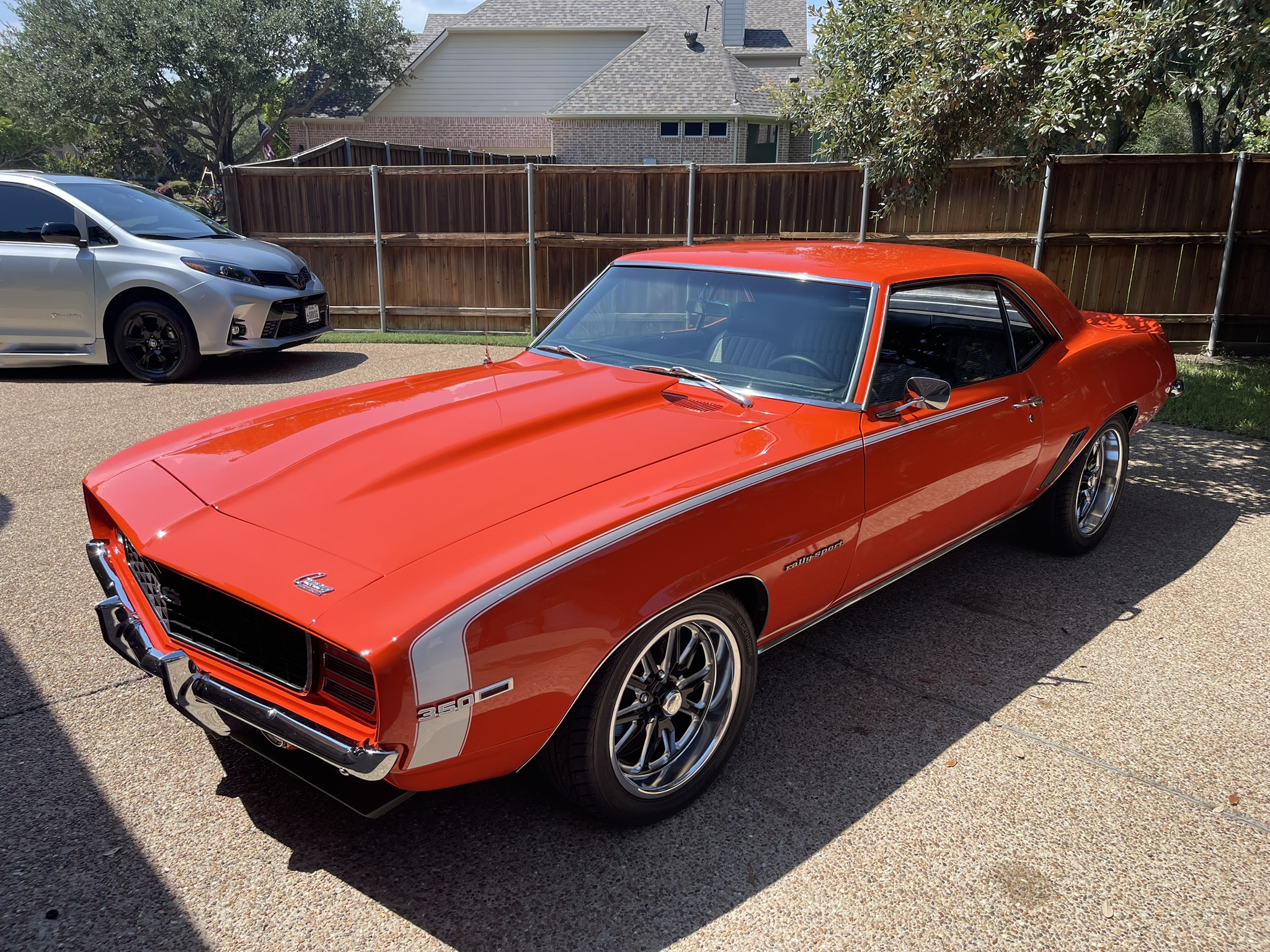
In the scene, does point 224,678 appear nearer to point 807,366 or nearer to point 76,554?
point 807,366

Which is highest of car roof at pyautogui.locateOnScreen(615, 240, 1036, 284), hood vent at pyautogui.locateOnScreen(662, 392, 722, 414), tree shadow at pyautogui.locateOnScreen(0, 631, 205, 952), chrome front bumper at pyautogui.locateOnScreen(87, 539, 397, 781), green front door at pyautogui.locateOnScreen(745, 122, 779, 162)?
green front door at pyautogui.locateOnScreen(745, 122, 779, 162)

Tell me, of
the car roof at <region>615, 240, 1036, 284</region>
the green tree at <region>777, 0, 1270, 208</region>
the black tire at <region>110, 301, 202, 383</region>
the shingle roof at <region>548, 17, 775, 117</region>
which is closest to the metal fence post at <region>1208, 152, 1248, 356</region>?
the green tree at <region>777, 0, 1270, 208</region>

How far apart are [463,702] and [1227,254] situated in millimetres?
11074

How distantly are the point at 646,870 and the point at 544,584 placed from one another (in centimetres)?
90

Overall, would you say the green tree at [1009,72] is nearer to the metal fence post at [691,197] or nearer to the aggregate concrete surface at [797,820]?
the metal fence post at [691,197]

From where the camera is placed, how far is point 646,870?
257cm

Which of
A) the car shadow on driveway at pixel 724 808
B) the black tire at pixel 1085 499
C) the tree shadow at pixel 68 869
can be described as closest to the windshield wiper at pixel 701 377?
the car shadow on driveway at pixel 724 808

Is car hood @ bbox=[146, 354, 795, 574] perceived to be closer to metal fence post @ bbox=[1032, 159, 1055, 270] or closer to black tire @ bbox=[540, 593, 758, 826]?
black tire @ bbox=[540, 593, 758, 826]

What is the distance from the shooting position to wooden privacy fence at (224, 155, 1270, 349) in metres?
10.4

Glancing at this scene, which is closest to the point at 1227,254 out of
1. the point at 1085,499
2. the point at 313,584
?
the point at 1085,499

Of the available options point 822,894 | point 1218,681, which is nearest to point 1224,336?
point 1218,681

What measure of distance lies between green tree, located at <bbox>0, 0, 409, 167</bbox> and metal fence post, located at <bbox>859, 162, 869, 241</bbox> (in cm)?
3272

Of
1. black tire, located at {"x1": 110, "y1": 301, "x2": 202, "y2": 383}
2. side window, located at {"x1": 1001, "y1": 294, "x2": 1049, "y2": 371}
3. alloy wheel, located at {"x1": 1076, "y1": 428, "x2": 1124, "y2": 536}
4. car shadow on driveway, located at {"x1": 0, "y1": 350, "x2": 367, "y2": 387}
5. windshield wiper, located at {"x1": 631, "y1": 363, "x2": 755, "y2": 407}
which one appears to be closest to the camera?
windshield wiper, located at {"x1": 631, "y1": 363, "x2": 755, "y2": 407}

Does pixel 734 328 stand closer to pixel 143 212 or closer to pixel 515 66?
pixel 143 212
